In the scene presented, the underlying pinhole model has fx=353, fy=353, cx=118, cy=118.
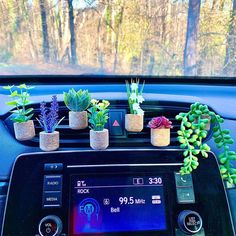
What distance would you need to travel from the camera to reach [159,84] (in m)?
1.49

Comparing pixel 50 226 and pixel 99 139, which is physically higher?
pixel 99 139

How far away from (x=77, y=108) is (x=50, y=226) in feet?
1.22

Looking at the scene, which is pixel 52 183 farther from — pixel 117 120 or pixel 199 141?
pixel 199 141

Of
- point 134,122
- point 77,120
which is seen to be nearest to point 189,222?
point 134,122

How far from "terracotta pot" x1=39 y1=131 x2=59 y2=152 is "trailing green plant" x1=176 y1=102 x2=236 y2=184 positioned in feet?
1.26

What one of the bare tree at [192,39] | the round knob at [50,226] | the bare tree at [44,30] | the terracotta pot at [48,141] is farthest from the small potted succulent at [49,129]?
the bare tree at [192,39]

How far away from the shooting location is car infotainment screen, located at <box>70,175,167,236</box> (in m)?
1.03

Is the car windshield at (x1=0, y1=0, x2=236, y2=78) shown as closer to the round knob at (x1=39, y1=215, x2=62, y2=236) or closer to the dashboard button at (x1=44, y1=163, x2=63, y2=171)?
the dashboard button at (x1=44, y1=163, x2=63, y2=171)

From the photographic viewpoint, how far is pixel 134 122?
3.79 feet

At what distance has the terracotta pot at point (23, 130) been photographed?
112 centimetres

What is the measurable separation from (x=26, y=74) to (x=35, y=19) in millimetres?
227

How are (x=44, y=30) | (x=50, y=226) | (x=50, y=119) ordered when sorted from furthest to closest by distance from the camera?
1. (x=44, y=30)
2. (x=50, y=119)
3. (x=50, y=226)

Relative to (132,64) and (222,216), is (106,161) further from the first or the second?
(132,64)

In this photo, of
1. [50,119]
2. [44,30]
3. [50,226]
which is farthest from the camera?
[44,30]
